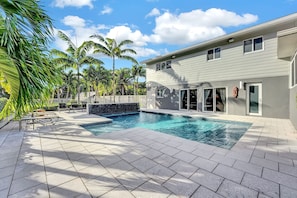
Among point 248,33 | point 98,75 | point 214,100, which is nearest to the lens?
point 248,33

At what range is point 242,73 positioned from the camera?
1006cm

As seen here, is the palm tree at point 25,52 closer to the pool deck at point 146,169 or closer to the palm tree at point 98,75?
the pool deck at point 146,169

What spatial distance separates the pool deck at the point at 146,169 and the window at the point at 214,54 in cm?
799

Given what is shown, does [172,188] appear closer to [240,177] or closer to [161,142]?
[240,177]

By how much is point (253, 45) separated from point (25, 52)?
11.5 metres

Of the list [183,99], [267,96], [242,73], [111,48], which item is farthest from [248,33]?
[111,48]

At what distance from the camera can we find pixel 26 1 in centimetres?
173

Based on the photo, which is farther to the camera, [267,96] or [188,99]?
[188,99]

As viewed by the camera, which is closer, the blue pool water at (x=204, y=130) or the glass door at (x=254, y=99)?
the blue pool water at (x=204, y=130)

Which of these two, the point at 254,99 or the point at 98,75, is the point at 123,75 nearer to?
the point at 98,75

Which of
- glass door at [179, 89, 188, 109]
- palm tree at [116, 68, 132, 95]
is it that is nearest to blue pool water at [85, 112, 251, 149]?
glass door at [179, 89, 188, 109]

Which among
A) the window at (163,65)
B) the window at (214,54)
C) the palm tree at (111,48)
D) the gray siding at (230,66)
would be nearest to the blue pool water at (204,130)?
the gray siding at (230,66)

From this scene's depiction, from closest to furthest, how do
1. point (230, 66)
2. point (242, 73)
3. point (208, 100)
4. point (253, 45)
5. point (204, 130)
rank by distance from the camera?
1. point (204, 130)
2. point (253, 45)
3. point (242, 73)
4. point (230, 66)
5. point (208, 100)

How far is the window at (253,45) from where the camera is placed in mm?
9273
